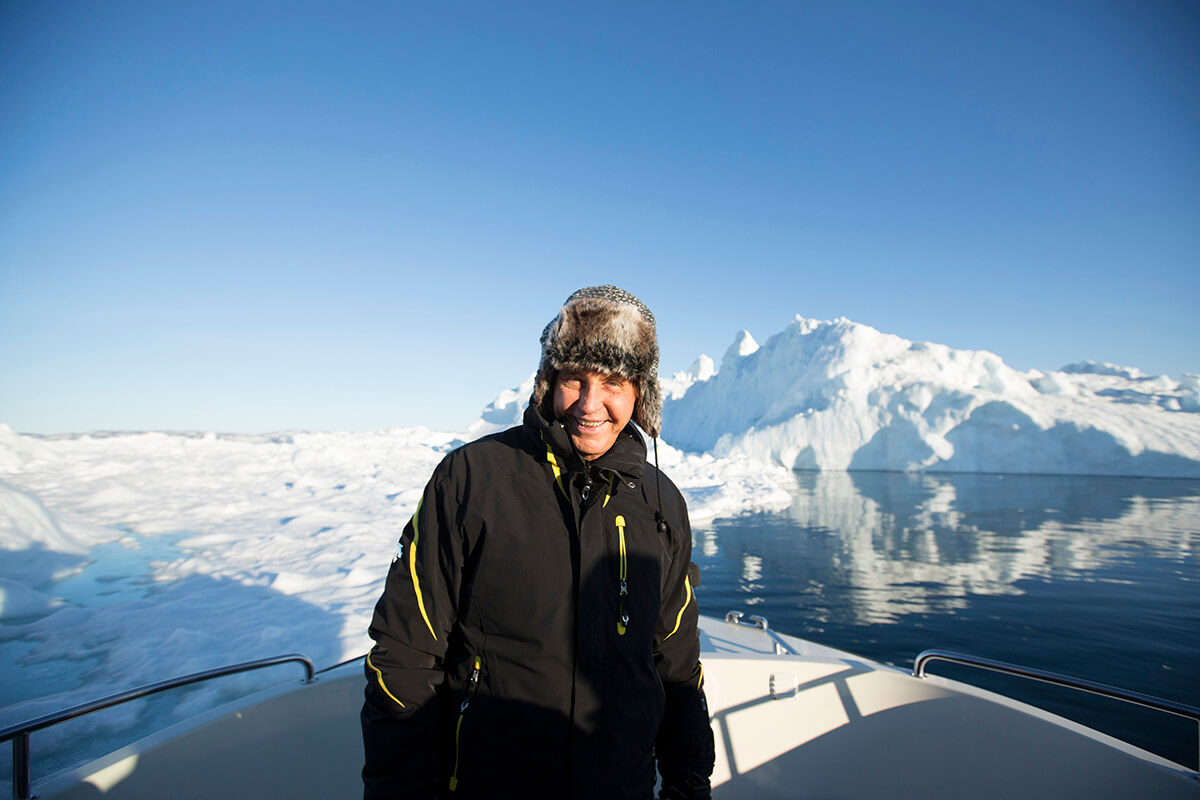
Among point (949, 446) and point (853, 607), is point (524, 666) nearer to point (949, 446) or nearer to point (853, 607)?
point (853, 607)

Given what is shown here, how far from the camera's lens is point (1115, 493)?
19578 millimetres

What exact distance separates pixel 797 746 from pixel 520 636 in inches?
77.2

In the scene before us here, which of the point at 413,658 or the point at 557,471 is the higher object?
the point at 557,471

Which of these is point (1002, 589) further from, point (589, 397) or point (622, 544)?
point (589, 397)

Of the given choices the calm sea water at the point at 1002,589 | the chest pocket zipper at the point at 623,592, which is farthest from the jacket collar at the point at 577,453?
the calm sea water at the point at 1002,589

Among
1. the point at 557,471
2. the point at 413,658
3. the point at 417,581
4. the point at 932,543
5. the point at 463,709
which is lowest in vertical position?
the point at 932,543

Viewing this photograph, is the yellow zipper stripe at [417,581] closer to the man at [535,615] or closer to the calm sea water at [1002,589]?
the man at [535,615]

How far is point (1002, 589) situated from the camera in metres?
8.04

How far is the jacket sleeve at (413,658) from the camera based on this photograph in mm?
1001

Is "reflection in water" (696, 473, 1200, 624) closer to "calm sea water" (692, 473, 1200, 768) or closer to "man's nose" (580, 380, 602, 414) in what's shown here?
"calm sea water" (692, 473, 1200, 768)

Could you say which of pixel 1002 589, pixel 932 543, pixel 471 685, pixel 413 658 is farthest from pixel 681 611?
pixel 932 543

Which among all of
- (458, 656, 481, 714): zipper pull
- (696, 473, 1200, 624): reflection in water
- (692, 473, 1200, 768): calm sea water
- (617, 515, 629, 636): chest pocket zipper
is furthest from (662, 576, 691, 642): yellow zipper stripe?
→ (696, 473, 1200, 624): reflection in water

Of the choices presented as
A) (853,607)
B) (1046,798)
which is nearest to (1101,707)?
(853,607)

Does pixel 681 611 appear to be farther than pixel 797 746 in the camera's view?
No
